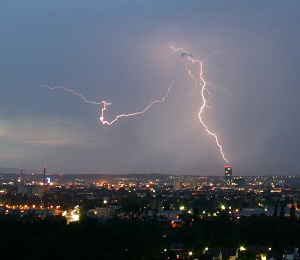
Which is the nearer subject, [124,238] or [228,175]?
[124,238]

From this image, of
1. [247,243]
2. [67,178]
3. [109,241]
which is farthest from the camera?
[67,178]

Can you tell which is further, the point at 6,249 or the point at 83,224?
the point at 83,224

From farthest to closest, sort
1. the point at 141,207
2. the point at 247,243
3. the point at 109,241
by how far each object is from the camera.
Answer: the point at 141,207, the point at 247,243, the point at 109,241

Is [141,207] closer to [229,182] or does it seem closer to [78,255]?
[78,255]

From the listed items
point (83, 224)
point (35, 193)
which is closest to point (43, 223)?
point (83, 224)

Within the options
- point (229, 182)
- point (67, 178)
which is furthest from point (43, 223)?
point (67, 178)

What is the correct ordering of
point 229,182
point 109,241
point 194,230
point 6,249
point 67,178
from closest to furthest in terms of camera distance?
point 6,249 < point 109,241 < point 194,230 < point 229,182 < point 67,178

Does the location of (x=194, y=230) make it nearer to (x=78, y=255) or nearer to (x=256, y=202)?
(x=78, y=255)

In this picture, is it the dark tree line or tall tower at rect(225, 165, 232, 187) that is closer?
the dark tree line

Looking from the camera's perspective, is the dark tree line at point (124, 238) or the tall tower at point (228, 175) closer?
the dark tree line at point (124, 238)
